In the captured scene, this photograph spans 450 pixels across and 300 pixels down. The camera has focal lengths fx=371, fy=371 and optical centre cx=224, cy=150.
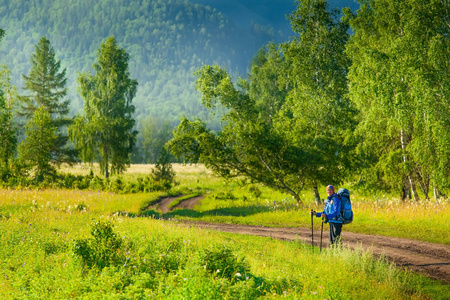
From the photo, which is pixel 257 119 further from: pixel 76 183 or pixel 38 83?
pixel 38 83

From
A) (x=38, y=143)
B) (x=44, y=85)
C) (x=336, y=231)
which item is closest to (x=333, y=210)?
(x=336, y=231)

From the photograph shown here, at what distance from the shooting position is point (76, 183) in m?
31.4

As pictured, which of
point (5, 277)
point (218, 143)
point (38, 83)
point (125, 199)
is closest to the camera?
point (5, 277)

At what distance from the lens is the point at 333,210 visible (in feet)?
33.3

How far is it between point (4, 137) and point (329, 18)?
24.8 m

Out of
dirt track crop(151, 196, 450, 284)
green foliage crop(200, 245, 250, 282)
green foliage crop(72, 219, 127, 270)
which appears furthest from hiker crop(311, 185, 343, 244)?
green foliage crop(72, 219, 127, 270)

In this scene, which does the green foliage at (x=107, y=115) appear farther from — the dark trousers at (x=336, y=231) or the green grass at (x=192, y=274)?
the dark trousers at (x=336, y=231)

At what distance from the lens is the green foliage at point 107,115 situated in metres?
41.0

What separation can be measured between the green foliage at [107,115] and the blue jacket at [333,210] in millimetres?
34664

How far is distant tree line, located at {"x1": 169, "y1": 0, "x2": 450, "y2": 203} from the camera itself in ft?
58.7

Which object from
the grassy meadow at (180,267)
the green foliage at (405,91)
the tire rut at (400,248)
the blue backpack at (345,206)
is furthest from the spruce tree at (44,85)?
the blue backpack at (345,206)

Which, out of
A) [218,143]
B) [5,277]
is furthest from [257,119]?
[5,277]

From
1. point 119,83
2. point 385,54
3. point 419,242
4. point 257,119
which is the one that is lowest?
point 419,242

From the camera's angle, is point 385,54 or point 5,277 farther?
point 385,54
